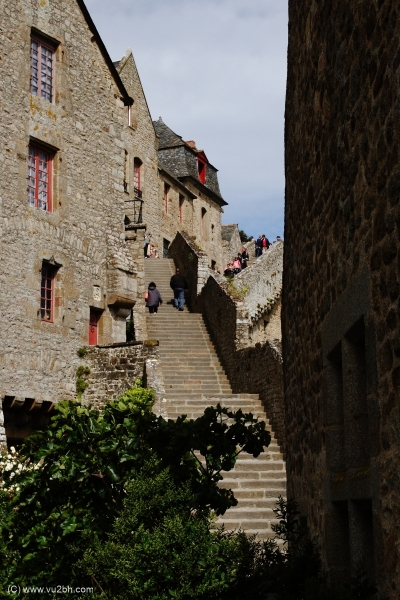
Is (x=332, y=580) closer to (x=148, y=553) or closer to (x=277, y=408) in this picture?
(x=148, y=553)

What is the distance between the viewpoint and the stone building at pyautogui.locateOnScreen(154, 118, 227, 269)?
38.7 m

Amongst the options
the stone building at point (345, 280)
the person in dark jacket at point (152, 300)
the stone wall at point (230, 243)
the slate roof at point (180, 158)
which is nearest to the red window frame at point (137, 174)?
the slate roof at point (180, 158)

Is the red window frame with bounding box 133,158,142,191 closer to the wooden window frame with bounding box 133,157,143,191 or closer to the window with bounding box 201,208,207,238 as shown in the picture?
the wooden window frame with bounding box 133,157,143,191

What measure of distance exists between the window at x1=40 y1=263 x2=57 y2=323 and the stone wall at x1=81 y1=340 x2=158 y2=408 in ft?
4.59


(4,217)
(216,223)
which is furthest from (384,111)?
(216,223)

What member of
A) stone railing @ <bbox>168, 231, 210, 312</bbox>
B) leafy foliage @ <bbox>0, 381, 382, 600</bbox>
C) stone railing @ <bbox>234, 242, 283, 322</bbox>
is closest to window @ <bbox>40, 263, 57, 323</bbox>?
stone railing @ <bbox>234, 242, 283, 322</bbox>

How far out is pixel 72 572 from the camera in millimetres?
5980

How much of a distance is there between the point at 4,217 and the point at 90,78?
5376mm

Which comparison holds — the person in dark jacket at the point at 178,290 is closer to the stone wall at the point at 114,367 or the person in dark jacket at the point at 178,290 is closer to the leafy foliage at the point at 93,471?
the stone wall at the point at 114,367

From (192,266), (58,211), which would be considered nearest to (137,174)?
(192,266)

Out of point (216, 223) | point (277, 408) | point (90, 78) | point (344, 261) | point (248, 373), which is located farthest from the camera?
point (216, 223)

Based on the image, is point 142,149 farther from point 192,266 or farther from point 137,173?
point 192,266

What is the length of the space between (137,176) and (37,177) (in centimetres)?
1592

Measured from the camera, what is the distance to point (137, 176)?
3531cm
